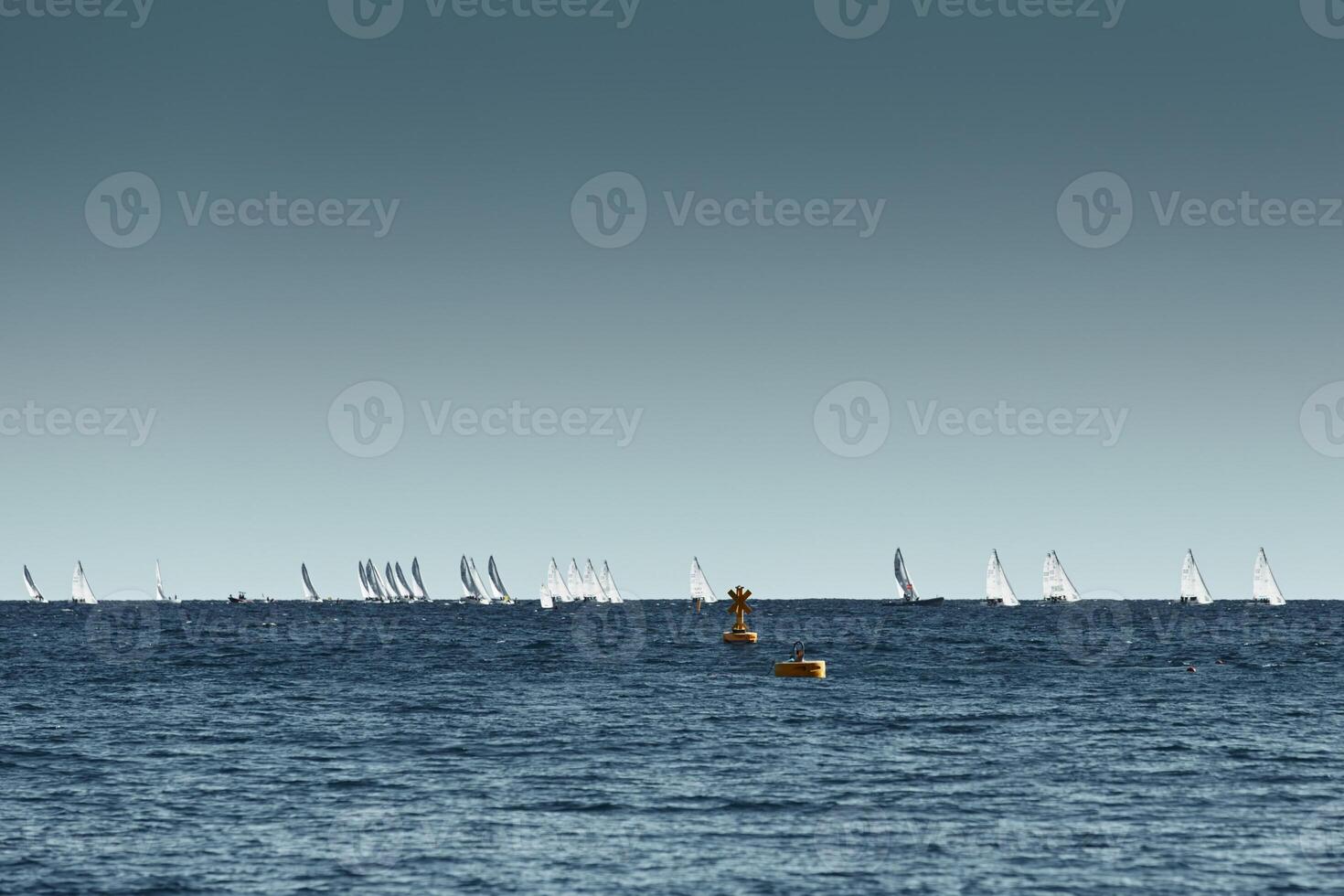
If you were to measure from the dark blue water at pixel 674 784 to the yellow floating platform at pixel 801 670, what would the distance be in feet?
3.13

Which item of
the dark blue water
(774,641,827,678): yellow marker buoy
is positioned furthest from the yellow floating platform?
the dark blue water

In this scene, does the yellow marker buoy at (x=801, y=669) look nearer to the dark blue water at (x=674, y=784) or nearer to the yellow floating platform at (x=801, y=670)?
the yellow floating platform at (x=801, y=670)

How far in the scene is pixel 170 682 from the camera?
8350 cm

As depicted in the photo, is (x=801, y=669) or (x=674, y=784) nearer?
(x=674, y=784)

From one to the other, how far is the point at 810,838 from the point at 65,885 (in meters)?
17.8

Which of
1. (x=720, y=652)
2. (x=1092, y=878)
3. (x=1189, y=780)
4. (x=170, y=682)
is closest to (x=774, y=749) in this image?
(x=1189, y=780)

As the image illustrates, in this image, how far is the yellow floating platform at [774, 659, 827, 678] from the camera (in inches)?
3250

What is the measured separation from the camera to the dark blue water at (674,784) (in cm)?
3092

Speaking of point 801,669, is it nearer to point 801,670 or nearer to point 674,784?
point 801,670

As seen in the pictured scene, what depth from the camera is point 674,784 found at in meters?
42.5

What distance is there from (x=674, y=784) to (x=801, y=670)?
4114 cm

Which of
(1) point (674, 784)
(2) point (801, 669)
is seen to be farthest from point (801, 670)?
(1) point (674, 784)

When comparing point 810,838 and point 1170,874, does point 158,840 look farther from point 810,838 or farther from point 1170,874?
point 1170,874

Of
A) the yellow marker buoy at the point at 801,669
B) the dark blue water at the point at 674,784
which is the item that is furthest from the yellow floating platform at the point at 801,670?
the dark blue water at the point at 674,784
